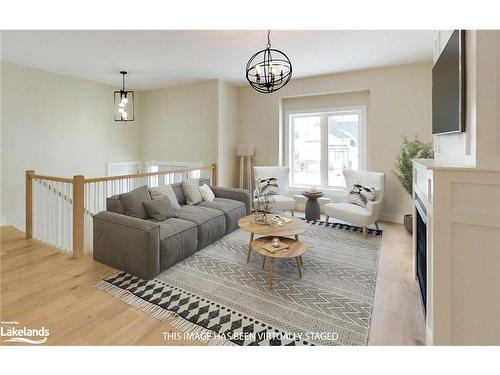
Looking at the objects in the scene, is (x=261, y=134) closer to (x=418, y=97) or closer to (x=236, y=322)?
(x=418, y=97)

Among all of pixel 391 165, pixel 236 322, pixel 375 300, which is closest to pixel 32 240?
pixel 236 322

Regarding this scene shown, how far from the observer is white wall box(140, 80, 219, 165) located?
5.39m

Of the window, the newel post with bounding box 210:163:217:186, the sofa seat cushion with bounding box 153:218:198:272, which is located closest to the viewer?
the sofa seat cushion with bounding box 153:218:198:272

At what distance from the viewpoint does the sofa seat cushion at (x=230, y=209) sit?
3.84m

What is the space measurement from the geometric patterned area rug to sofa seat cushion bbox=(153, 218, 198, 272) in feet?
0.33

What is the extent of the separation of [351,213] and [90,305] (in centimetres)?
342

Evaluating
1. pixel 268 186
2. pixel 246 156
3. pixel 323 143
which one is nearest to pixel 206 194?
pixel 268 186

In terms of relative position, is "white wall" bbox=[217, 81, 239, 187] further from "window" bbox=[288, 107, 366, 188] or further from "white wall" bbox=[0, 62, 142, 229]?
"white wall" bbox=[0, 62, 142, 229]

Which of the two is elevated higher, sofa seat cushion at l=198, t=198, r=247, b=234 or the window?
the window

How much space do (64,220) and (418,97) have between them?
579 centimetres

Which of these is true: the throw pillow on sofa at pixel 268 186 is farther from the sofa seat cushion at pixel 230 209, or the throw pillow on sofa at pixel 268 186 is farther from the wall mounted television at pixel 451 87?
the wall mounted television at pixel 451 87

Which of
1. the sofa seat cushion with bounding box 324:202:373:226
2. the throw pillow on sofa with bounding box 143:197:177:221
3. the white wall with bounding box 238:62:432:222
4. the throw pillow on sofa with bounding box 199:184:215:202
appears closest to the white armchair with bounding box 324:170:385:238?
the sofa seat cushion with bounding box 324:202:373:226

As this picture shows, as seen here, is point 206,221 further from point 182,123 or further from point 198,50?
point 182,123
